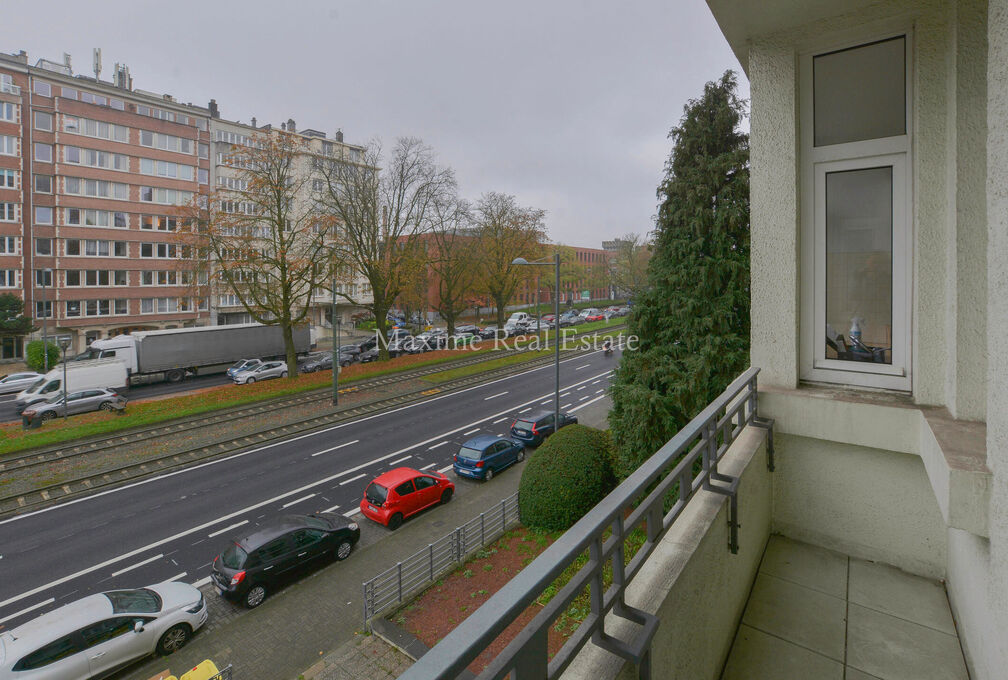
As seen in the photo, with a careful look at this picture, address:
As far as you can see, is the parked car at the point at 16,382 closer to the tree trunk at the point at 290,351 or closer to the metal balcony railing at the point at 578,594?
the tree trunk at the point at 290,351

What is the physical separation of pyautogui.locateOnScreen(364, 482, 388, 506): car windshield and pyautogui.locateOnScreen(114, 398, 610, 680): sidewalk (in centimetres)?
91

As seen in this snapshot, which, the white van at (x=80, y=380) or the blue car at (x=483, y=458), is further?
the white van at (x=80, y=380)

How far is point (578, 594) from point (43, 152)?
2062 inches

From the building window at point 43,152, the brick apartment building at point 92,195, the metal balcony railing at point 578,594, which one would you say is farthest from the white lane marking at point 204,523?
the building window at point 43,152

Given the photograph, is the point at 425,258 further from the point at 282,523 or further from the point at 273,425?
the point at 282,523

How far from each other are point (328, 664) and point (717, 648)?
6.76 metres

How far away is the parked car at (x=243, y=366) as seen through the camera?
29102 mm

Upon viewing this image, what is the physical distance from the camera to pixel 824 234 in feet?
14.0

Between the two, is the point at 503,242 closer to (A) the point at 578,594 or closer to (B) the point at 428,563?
(B) the point at 428,563

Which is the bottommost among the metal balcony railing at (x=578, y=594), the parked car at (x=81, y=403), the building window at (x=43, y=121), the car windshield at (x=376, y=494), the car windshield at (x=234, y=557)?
the car windshield at (x=234, y=557)

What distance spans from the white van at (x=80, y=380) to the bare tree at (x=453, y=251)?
17.8m

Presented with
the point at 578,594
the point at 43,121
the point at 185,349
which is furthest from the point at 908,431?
the point at 43,121

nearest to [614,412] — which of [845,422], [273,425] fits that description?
[845,422]

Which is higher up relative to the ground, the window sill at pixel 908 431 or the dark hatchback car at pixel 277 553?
the window sill at pixel 908 431
